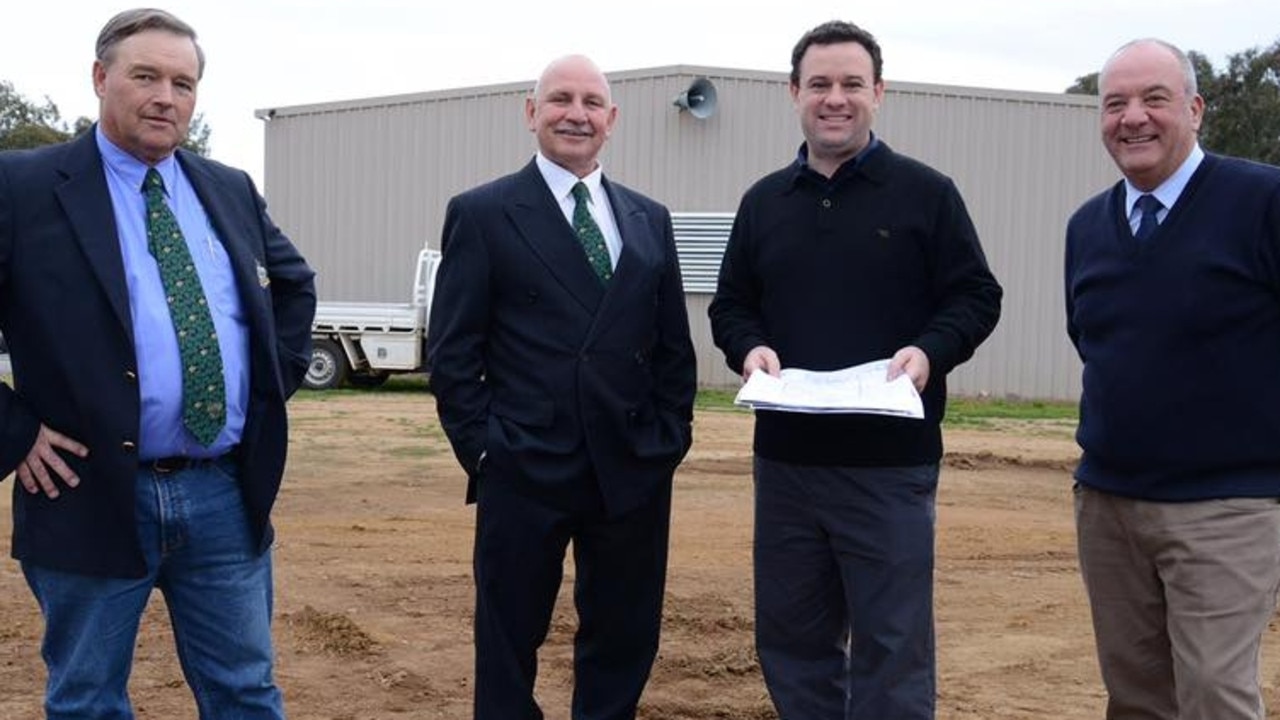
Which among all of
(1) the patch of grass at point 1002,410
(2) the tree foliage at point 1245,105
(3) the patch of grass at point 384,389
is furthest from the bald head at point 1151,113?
(2) the tree foliage at point 1245,105

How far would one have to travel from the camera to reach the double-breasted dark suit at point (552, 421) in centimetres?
474

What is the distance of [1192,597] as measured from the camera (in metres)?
4.34

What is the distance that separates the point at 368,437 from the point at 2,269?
1283cm

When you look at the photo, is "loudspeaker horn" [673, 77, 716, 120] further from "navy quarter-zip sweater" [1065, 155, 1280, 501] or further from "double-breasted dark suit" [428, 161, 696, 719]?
"navy quarter-zip sweater" [1065, 155, 1280, 501]

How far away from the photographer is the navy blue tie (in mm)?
4441

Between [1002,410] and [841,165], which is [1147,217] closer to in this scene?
[841,165]

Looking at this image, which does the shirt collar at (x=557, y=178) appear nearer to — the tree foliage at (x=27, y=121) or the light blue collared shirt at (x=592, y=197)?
the light blue collared shirt at (x=592, y=197)

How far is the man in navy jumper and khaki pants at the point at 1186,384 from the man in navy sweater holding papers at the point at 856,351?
0.47m

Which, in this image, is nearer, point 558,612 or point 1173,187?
point 1173,187

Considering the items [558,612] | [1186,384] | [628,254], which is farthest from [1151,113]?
[558,612]

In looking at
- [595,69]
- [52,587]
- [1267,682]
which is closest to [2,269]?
[52,587]

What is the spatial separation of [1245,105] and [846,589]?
43.5 metres

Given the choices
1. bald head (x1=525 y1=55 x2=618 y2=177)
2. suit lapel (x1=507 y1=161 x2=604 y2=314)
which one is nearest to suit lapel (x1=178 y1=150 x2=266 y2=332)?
suit lapel (x1=507 y1=161 x2=604 y2=314)

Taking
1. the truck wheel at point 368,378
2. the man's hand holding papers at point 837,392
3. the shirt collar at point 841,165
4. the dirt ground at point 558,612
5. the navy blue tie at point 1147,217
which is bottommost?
A: the truck wheel at point 368,378
